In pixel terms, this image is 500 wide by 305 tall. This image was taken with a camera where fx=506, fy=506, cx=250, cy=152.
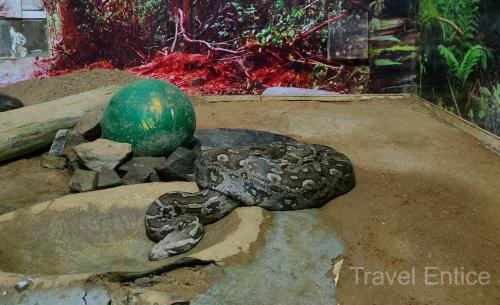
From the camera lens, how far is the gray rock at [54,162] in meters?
6.62

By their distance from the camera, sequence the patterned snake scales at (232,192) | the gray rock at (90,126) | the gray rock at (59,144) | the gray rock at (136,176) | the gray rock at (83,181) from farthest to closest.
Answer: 1. the gray rock at (59,144)
2. the gray rock at (90,126)
3. the gray rock at (136,176)
4. the gray rock at (83,181)
5. the patterned snake scales at (232,192)

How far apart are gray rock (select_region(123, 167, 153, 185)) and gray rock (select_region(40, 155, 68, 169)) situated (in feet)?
4.58

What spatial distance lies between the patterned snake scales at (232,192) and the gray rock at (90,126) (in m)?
2.20

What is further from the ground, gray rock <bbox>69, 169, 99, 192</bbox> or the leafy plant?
the leafy plant

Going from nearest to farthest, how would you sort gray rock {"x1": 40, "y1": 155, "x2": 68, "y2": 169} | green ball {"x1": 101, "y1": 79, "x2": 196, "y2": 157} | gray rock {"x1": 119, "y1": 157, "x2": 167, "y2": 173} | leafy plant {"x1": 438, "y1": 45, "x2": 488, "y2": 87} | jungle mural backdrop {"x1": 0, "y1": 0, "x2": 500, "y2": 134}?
1. gray rock {"x1": 119, "y1": 157, "x2": 167, "y2": 173}
2. green ball {"x1": 101, "y1": 79, "x2": 196, "y2": 157}
3. gray rock {"x1": 40, "y1": 155, "x2": 68, "y2": 169}
4. leafy plant {"x1": 438, "y1": 45, "x2": 488, "y2": 87}
5. jungle mural backdrop {"x1": 0, "y1": 0, "x2": 500, "y2": 134}

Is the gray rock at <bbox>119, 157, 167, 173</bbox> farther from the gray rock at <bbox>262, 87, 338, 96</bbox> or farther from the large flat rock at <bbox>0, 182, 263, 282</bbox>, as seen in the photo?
the gray rock at <bbox>262, 87, 338, 96</bbox>

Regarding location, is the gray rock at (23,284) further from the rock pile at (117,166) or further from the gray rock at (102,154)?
the gray rock at (102,154)

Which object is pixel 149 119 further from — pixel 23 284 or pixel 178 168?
pixel 23 284

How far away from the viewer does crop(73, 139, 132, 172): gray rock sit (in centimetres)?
584


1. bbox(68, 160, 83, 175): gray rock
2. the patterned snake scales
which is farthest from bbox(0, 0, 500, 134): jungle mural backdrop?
the patterned snake scales

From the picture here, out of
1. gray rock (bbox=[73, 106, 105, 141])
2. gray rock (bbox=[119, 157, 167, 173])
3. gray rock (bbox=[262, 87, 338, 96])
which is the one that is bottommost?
gray rock (bbox=[119, 157, 167, 173])

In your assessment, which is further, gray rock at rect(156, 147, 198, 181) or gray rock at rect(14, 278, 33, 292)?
gray rock at rect(156, 147, 198, 181)

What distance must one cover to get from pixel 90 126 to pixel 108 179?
1504 mm

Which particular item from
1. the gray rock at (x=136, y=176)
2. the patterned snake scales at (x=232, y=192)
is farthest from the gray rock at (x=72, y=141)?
the patterned snake scales at (x=232, y=192)
